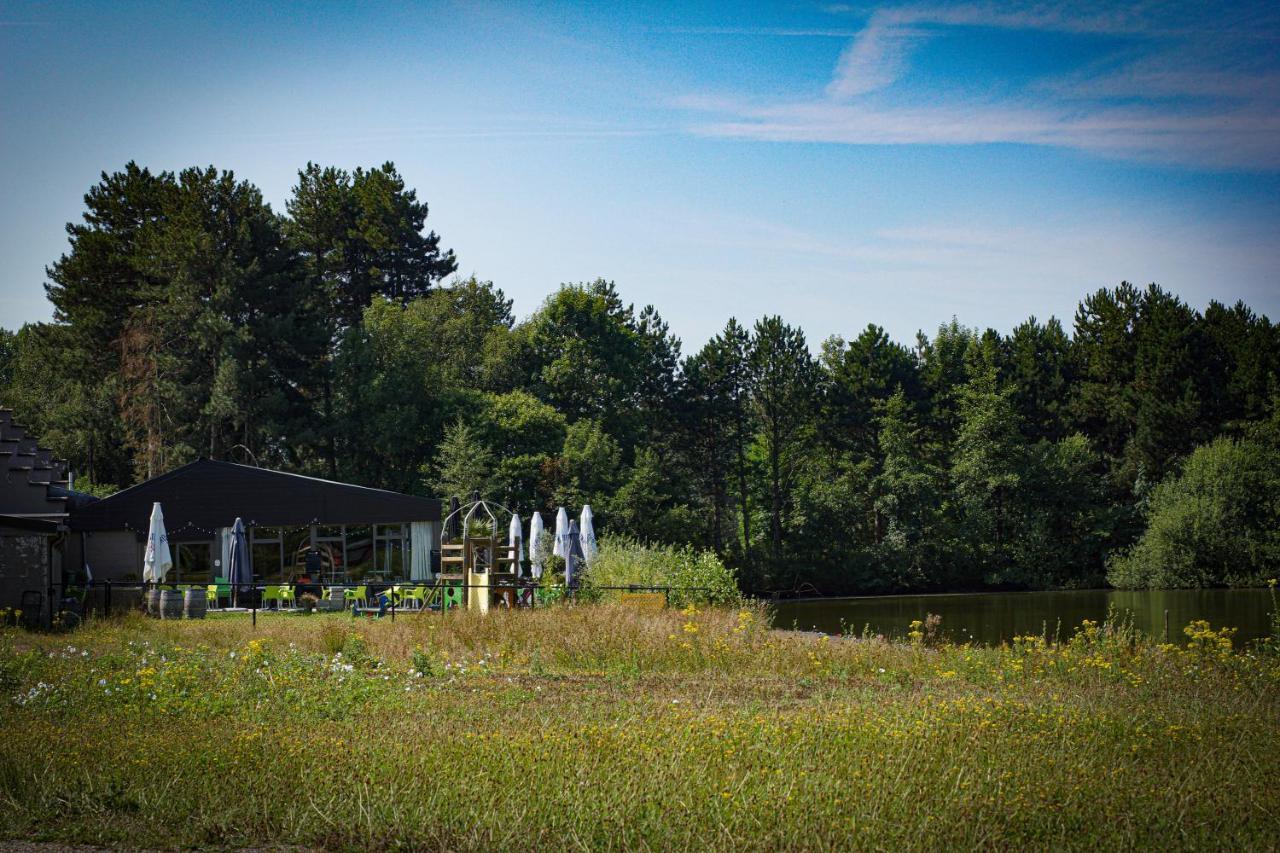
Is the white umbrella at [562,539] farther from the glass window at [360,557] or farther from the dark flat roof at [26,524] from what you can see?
the glass window at [360,557]

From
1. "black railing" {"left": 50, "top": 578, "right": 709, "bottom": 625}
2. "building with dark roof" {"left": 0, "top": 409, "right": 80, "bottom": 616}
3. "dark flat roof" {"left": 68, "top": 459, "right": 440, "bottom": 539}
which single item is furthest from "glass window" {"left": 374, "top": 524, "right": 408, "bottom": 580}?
"building with dark roof" {"left": 0, "top": 409, "right": 80, "bottom": 616}

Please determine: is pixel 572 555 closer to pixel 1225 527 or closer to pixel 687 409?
pixel 1225 527

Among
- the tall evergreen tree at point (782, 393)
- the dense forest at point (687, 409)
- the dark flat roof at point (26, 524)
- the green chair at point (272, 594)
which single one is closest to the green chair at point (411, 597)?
the green chair at point (272, 594)

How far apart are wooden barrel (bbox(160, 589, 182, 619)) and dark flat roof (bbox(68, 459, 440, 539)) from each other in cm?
1195

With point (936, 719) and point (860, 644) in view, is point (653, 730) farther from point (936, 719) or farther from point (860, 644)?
point (860, 644)

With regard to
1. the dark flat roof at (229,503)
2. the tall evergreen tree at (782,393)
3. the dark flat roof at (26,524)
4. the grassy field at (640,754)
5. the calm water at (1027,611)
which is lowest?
the calm water at (1027,611)

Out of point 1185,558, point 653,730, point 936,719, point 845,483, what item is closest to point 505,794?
point 653,730

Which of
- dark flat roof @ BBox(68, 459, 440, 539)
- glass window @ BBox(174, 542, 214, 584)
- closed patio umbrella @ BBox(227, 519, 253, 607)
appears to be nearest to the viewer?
closed patio umbrella @ BBox(227, 519, 253, 607)

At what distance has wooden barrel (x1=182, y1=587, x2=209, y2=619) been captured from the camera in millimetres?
23281

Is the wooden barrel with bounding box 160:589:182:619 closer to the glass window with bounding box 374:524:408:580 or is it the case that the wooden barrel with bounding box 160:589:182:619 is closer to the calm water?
the calm water

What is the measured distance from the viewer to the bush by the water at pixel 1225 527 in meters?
46.2

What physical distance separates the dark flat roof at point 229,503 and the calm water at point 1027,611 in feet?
43.3

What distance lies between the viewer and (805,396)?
55906mm

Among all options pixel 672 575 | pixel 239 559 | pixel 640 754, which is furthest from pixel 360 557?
pixel 640 754
